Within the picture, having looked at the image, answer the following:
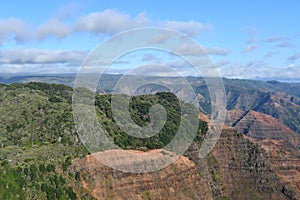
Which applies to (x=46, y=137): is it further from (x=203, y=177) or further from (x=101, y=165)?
(x=203, y=177)

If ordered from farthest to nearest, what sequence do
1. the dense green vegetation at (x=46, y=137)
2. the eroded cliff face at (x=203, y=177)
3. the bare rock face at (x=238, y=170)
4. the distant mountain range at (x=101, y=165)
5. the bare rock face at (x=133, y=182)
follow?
the bare rock face at (x=238, y=170) < the eroded cliff face at (x=203, y=177) < the bare rock face at (x=133, y=182) < the distant mountain range at (x=101, y=165) < the dense green vegetation at (x=46, y=137)

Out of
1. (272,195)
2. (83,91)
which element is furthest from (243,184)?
(83,91)

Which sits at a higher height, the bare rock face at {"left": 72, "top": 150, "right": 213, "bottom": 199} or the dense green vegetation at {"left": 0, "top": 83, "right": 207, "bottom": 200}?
the dense green vegetation at {"left": 0, "top": 83, "right": 207, "bottom": 200}

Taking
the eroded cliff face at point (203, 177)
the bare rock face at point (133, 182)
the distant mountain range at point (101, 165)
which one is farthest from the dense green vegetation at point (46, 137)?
the eroded cliff face at point (203, 177)

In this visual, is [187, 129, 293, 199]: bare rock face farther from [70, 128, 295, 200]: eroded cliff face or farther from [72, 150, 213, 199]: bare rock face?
[72, 150, 213, 199]: bare rock face

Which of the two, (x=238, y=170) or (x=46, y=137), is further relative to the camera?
(x=238, y=170)

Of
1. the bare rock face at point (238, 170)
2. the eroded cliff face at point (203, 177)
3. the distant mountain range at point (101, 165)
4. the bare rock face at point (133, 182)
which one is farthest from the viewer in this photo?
the bare rock face at point (238, 170)

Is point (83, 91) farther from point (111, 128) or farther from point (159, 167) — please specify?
point (159, 167)

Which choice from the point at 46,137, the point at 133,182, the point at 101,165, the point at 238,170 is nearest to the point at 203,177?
the point at 238,170

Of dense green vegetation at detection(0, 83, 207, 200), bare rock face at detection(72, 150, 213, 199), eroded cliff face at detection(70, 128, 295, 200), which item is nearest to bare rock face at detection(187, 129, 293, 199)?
eroded cliff face at detection(70, 128, 295, 200)

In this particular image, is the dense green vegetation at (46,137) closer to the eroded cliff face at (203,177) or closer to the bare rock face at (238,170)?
the eroded cliff face at (203,177)
